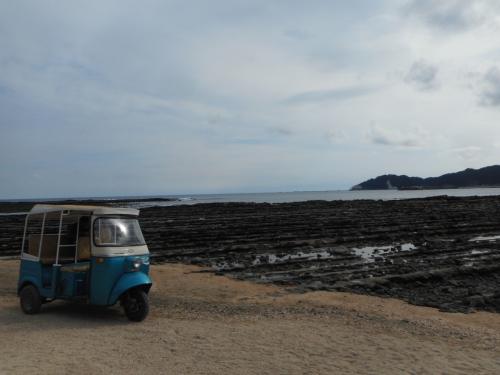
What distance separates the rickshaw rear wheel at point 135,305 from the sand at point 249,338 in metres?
0.18

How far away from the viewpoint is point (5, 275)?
1507 centimetres

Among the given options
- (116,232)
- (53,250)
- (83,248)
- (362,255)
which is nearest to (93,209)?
(116,232)

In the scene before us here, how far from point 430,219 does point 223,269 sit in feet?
82.9

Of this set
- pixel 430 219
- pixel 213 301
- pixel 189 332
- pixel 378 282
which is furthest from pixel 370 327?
pixel 430 219

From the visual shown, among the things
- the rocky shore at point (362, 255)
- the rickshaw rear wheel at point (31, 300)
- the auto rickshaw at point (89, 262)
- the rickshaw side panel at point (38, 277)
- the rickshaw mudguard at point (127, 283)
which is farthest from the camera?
the rocky shore at point (362, 255)

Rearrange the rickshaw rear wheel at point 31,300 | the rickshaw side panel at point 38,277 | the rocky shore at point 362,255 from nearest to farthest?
1. the rickshaw side panel at point 38,277
2. the rickshaw rear wheel at point 31,300
3. the rocky shore at point 362,255

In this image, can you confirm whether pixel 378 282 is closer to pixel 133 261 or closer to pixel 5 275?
pixel 133 261

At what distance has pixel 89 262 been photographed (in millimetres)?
8594

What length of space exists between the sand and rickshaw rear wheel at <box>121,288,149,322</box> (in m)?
0.18

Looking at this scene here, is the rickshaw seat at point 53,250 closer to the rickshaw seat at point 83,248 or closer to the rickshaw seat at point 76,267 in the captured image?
the rickshaw seat at point 83,248

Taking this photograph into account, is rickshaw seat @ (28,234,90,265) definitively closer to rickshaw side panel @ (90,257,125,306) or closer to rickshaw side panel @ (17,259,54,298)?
rickshaw side panel @ (17,259,54,298)

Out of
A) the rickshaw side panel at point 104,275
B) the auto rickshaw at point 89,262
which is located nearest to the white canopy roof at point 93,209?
the auto rickshaw at point 89,262

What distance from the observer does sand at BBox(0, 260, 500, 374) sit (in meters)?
6.23

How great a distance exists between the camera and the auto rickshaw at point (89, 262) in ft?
27.6
